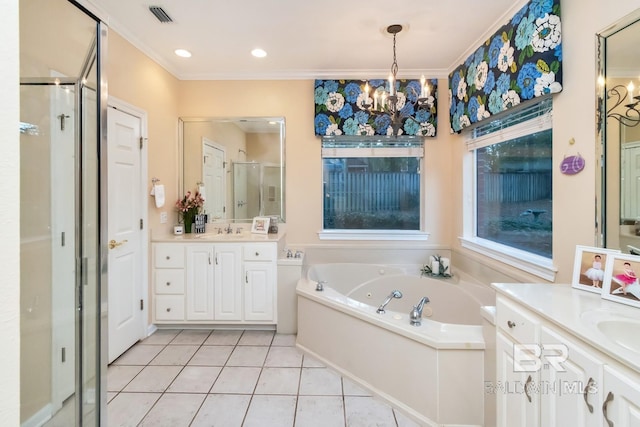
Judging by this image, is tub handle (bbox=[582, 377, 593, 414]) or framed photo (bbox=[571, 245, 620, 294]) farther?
framed photo (bbox=[571, 245, 620, 294])

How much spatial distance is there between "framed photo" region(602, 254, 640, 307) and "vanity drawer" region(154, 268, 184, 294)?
10.2 feet

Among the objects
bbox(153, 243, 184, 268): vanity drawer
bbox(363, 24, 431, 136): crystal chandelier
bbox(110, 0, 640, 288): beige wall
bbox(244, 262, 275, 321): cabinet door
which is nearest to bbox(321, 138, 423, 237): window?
bbox(110, 0, 640, 288): beige wall

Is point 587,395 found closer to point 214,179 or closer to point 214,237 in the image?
point 214,237

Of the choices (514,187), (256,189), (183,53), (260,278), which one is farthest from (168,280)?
(514,187)

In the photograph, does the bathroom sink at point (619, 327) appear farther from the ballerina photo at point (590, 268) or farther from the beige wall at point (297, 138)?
the beige wall at point (297, 138)

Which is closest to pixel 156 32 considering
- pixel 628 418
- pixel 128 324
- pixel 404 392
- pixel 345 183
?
pixel 345 183

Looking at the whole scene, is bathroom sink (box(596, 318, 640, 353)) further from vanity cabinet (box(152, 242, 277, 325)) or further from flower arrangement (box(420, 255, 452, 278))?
vanity cabinet (box(152, 242, 277, 325))

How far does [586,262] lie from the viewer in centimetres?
141

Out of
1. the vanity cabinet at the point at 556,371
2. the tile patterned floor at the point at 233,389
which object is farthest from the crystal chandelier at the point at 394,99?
the tile patterned floor at the point at 233,389

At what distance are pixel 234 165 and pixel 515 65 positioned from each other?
2.80m

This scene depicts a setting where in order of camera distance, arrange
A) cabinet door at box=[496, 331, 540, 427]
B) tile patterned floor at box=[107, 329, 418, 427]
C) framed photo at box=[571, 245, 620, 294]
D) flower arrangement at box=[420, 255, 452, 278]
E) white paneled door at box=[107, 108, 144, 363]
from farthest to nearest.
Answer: flower arrangement at box=[420, 255, 452, 278], white paneled door at box=[107, 108, 144, 363], tile patterned floor at box=[107, 329, 418, 427], framed photo at box=[571, 245, 620, 294], cabinet door at box=[496, 331, 540, 427]

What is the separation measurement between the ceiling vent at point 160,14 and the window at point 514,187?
2868mm

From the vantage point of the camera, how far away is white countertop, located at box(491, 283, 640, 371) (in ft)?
2.92

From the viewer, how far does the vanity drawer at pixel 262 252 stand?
9.18ft
